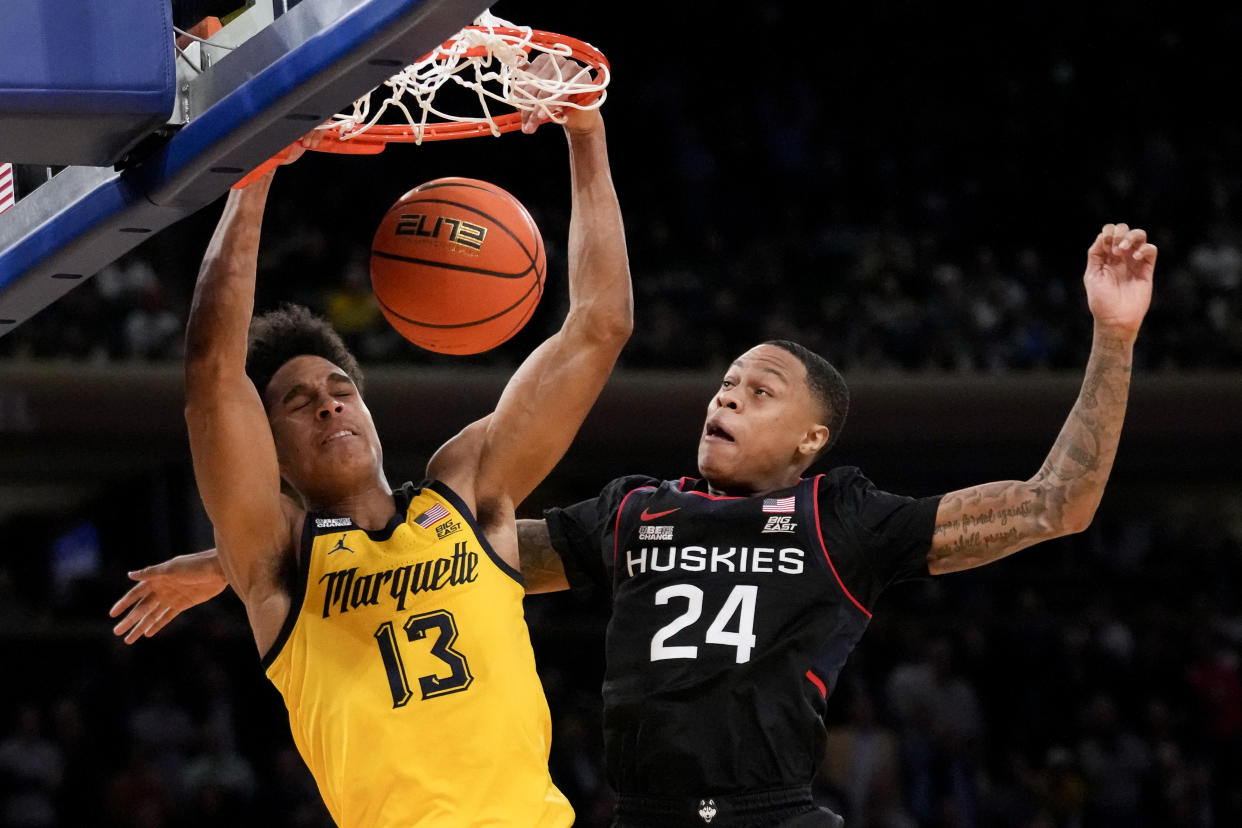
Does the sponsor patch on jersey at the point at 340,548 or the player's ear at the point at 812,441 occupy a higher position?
the player's ear at the point at 812,441

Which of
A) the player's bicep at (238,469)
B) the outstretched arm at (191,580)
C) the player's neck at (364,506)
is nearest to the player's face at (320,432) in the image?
the player's neck at (364,506)

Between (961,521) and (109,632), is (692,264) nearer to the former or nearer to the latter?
(109,632)

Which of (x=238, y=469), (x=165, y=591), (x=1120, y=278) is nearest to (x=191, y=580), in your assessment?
(x=165, y=591)

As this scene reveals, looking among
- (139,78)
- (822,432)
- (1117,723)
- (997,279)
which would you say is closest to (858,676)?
(1117,723)

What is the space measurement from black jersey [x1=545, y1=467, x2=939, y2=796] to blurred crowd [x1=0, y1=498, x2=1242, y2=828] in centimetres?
545

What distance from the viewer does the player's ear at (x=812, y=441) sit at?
4.07m

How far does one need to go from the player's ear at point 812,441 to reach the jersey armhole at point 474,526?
0.80 meters

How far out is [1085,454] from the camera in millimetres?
3617

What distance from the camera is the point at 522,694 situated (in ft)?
11.6

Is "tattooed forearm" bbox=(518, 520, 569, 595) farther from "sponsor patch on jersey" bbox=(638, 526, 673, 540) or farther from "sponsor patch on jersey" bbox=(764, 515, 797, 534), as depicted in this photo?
"sponsor patch on jersey" bbox=(764, 515, 797, 534)

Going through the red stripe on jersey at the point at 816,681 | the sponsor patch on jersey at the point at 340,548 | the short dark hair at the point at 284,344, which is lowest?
the red stripe on jersey at the point at 816,681

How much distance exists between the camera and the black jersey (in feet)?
12.1

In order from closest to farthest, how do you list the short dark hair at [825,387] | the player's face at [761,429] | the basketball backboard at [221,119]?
1. the basketball backboard at [221,119]
2. the player's face at [761,429]
3. the short dark hair at [825,387]

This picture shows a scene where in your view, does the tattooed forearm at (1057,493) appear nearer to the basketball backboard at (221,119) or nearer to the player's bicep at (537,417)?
the player's bicep at (537,417)
